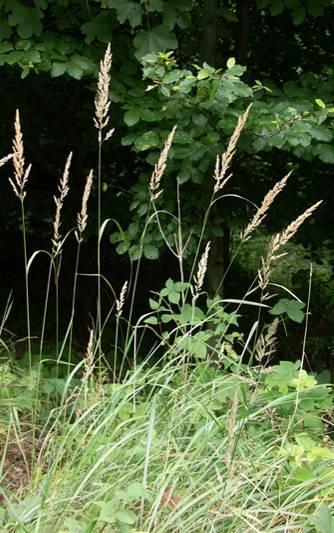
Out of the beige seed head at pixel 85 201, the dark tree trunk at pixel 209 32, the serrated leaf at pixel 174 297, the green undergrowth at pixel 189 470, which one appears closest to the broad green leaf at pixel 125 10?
the dark tree trunk at pixel 209 32

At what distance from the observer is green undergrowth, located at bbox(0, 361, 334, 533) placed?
1.84m

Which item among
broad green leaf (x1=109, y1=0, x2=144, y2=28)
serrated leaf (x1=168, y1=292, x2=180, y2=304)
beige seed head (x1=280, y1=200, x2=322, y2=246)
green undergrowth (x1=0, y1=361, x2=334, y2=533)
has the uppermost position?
broad green leaf (x1=109, y1=0, x2=144, y2=28)

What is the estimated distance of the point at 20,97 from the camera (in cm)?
534

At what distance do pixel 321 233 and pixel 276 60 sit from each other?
51.2 inches

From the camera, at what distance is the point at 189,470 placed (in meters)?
2.07

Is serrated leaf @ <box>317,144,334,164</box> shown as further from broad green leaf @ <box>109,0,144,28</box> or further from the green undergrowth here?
the green undergrowth

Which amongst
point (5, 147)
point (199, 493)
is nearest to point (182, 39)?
point (5, 147)

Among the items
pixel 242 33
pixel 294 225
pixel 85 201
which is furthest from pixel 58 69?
pixel 294 225

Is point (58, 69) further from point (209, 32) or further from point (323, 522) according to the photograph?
point (323, 522)

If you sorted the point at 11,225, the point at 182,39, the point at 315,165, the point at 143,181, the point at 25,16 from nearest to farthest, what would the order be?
the point at 25,16 → the point at 143,181 → the point at 182,39 → the point at 315,165 → the point at 11,225

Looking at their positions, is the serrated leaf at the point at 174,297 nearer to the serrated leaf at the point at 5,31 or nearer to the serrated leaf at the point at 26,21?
the serrated leaf at the point at 26,21

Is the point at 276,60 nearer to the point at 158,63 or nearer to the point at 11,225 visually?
the point at 158,63

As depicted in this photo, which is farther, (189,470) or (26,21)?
(26,21)

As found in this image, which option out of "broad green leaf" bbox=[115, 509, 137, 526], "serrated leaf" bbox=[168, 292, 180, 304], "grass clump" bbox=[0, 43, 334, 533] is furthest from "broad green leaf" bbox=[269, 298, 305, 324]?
"broad green leaf" bbox=[115, 509, 137, 526]
